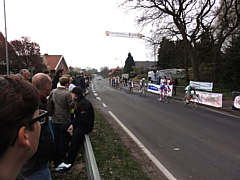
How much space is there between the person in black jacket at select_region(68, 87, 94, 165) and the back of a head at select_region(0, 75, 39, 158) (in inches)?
118

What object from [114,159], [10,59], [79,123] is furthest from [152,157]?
[10,59]

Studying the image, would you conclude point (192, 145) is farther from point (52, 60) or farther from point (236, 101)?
point (52, 60)

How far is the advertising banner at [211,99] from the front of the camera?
12.5 m

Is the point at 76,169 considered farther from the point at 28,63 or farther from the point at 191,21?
the point at 28,63

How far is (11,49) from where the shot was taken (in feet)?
94.0

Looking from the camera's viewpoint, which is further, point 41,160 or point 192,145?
point 192,145

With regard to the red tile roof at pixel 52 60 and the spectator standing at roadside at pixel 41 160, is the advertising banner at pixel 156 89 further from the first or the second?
the red tile roof at pixel 52 60

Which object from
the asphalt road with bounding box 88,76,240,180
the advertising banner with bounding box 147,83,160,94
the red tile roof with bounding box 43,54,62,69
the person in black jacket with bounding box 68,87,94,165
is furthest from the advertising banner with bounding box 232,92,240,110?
the red tile roof with bounding box 43,54,62,69

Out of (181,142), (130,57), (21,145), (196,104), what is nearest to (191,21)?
(196,104)

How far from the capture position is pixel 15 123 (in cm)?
81

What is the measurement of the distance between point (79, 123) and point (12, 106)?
3.24 meters

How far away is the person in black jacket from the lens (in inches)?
150

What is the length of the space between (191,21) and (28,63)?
25.4m

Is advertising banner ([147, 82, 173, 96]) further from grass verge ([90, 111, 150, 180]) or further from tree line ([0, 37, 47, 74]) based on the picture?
tree line ([0, 37, 47, 74])
